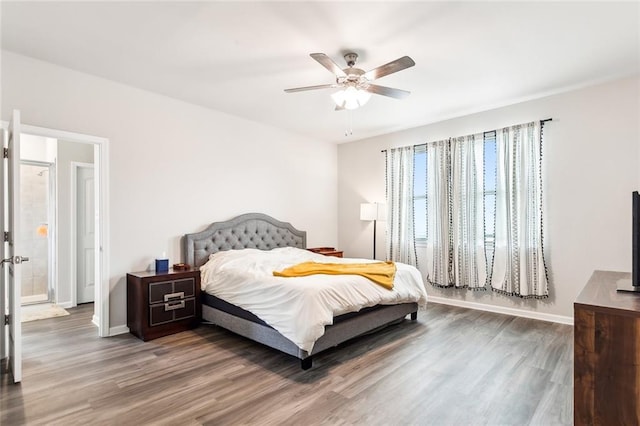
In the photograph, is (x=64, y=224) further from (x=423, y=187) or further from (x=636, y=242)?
(x=636, y=242)

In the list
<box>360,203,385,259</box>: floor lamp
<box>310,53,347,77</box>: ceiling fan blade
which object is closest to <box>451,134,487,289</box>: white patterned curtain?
<box>360,203,385,259</box>: floor lamp

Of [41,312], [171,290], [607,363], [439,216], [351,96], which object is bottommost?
[41,312]

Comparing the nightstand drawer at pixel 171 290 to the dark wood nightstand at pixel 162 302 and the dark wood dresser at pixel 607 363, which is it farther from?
the dark wood dresser at pixel 607 363

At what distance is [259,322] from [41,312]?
3416 millimetres

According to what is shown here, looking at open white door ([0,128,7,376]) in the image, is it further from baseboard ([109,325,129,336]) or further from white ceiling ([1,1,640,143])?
white ceiling ([1,1,640,143])

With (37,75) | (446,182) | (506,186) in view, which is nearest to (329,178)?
(446,182)

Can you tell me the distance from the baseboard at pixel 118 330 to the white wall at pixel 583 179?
14.8 ft

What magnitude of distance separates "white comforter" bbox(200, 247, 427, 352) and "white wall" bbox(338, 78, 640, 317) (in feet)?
5.65

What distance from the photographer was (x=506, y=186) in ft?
14.2

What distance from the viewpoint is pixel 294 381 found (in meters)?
2.57

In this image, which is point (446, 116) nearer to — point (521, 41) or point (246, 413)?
point (521, 41)

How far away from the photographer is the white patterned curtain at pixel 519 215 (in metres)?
4.12

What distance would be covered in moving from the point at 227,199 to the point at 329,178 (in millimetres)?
2302

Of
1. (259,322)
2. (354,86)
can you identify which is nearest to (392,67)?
(354,86)
